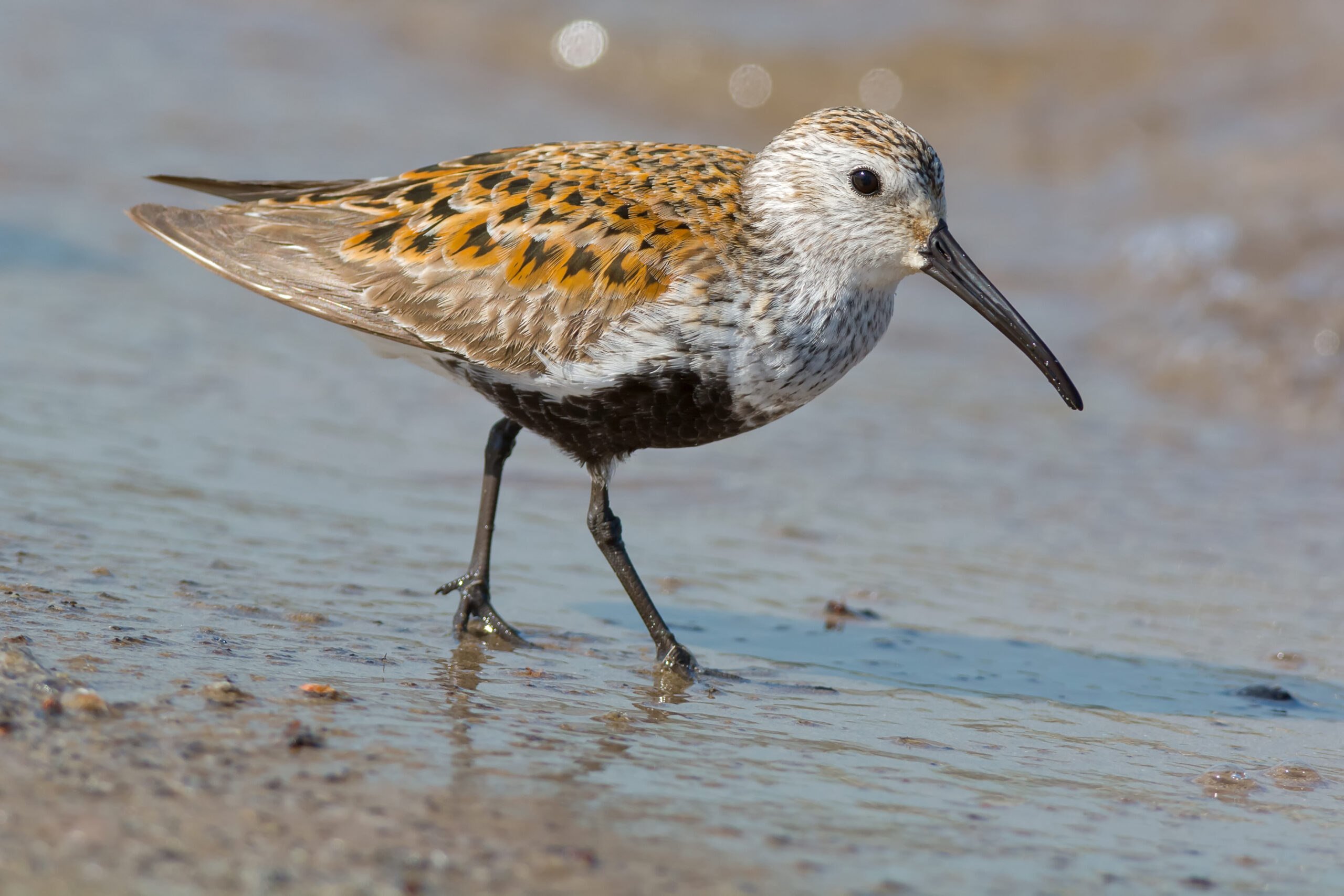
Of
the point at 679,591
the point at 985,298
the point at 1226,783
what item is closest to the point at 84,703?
the point at 679,591

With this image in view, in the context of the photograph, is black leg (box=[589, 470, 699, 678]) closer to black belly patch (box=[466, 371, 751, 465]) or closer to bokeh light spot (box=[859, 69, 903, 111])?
black belly patch (box=[466, 371, 751, 465])

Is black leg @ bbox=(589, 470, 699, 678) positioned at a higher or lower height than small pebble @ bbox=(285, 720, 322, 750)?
higher

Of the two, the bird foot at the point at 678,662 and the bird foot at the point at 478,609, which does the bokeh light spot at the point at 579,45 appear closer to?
the bird foot at the point at 478,609

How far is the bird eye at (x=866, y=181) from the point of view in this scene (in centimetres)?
579

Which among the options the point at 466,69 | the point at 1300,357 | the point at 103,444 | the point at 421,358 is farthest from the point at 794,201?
the point at 466,69

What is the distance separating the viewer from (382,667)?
5.30m

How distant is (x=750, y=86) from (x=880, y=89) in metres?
1.43

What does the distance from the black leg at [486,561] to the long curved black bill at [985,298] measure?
1840 millimetres

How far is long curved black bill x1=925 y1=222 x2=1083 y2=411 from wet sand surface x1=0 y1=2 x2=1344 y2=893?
1105 mm

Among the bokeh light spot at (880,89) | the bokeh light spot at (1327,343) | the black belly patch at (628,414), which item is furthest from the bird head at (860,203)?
the bokeh light spot at (880,89)

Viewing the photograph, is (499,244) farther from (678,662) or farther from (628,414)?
(678,662)

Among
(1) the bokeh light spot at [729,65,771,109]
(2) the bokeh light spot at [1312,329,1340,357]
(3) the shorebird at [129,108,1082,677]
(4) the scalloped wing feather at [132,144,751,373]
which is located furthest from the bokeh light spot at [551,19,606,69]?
(3) the shorebird at [129,108,1082,677]

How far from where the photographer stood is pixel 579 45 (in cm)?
1819

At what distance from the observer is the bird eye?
579cm
